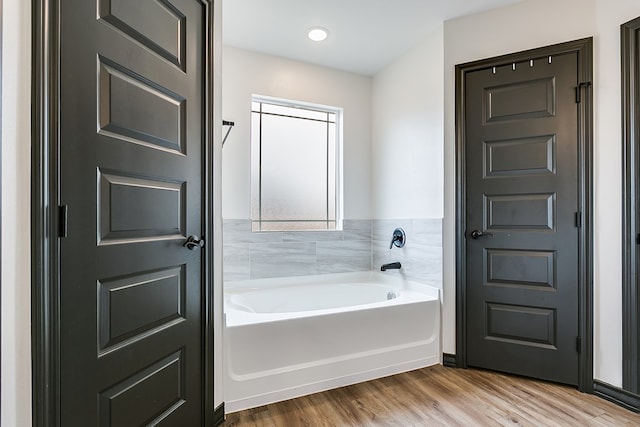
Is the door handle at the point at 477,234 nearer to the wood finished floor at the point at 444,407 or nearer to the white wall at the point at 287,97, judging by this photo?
the wood finished floor at the point at 444,407

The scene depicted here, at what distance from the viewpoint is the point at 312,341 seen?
207 cm

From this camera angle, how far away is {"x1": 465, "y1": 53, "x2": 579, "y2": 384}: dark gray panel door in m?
2.14

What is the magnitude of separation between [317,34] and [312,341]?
2240 millimetres

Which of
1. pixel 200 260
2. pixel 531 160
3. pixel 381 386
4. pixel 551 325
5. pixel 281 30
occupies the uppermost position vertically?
pixel 281 30

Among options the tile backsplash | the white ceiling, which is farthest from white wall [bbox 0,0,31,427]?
the tile backsplash

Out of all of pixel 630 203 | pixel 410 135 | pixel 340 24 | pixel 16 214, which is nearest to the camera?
pixel 16 214

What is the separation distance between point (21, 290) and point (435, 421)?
6.17 ft

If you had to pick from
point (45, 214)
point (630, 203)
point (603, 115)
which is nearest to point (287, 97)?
point (603, 115)

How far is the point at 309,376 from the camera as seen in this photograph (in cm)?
206

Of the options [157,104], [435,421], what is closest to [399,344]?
[435,421]

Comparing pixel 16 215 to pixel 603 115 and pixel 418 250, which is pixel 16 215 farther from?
pixel 603 115

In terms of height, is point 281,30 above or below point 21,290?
above

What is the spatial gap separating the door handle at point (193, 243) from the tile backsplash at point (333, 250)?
1.15 metres

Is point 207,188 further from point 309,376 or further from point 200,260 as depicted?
point 309,376
